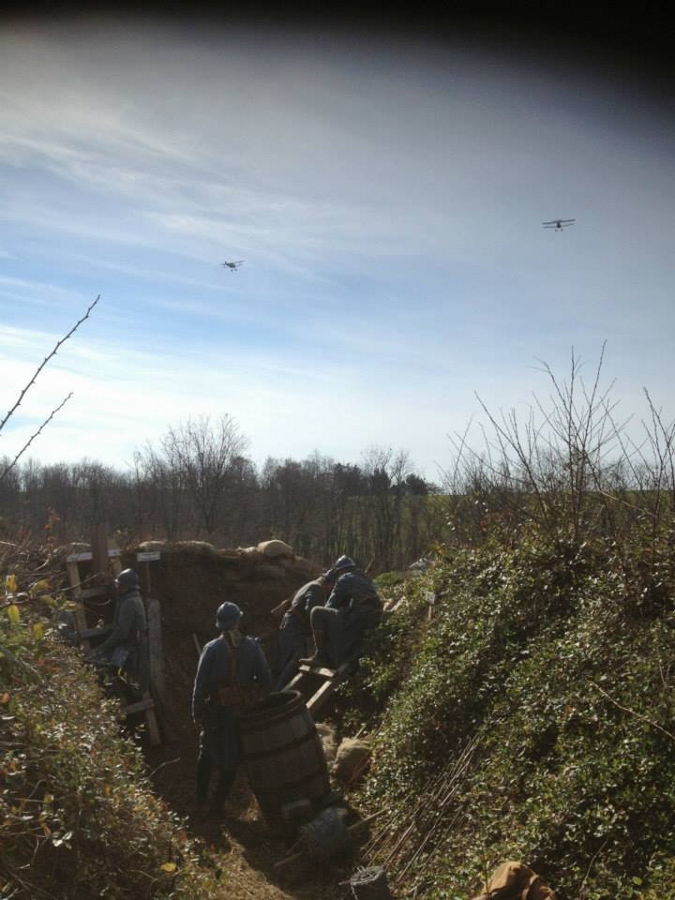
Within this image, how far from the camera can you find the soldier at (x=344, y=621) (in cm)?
1070

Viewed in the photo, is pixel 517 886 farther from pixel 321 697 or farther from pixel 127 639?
pixel 127 639

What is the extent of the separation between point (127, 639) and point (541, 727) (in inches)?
240

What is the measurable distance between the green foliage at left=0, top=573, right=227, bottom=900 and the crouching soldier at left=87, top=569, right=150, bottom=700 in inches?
213

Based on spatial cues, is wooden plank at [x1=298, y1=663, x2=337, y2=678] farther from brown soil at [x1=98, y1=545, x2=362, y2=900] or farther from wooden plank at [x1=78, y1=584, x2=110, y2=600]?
wooden plank at [x1=78, y1=584, x2=110, y2=600]

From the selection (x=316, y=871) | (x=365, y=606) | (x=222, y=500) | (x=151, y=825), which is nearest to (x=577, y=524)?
(x=365, y=606)

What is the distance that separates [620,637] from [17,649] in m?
4.79

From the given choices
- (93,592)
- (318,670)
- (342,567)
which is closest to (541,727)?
(318,670)

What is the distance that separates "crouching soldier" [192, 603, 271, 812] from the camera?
27.6 feet

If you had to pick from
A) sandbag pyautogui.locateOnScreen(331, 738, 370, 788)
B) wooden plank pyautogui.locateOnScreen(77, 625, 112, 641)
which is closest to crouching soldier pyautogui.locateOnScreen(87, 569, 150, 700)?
wooden plank pyautogui.locateOnScreen(77, 625, 112, 641)

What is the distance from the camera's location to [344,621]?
430 inches

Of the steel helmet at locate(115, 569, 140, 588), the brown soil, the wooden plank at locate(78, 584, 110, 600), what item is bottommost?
the brown soil

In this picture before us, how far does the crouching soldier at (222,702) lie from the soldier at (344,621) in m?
2.27

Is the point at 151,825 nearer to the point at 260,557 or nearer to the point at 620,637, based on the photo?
the point at 620,637

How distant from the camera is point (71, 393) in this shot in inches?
169
